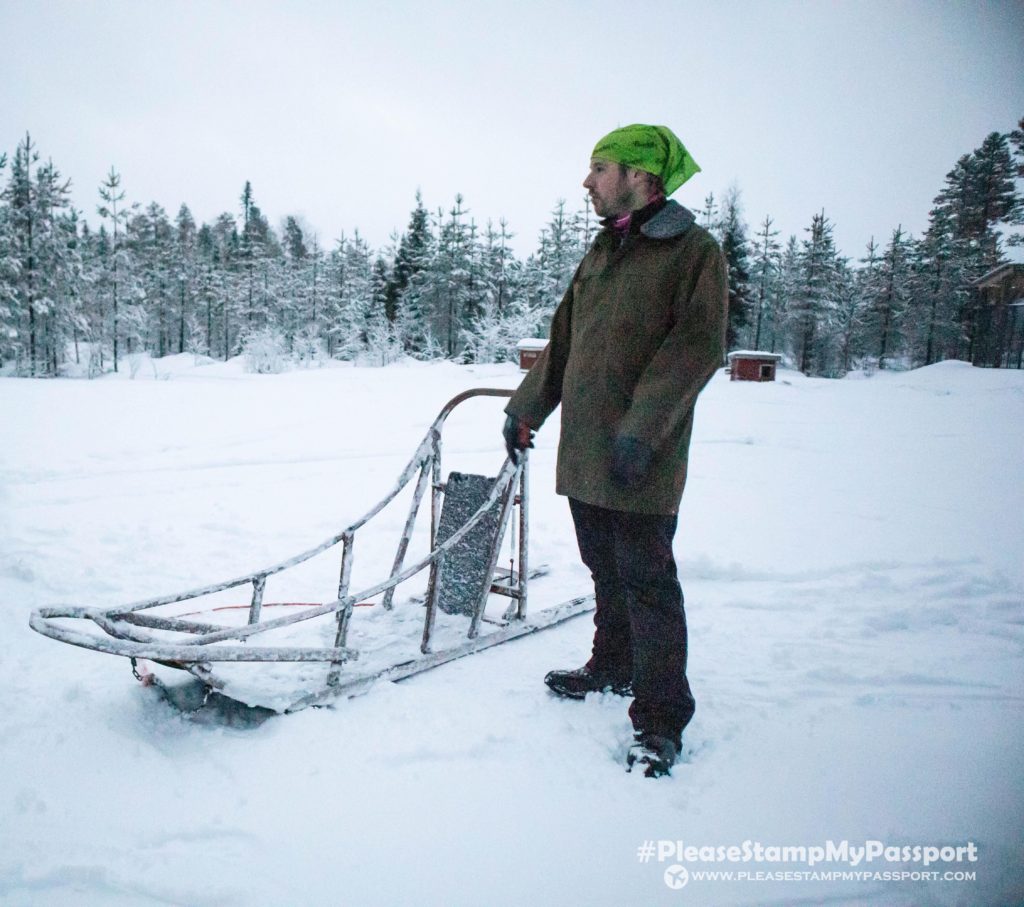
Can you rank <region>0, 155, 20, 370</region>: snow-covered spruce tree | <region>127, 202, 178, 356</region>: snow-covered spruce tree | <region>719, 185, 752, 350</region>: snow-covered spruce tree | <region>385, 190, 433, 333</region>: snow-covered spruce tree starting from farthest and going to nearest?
<region>127, 202, 178, 356</region>: snow-covered spruce tree < <region>385, 190, 433, 333</region>: snow-covered spruce tree < <region>719, 185, 752, 350</region>: snow-covered spruce tree < <region>0, 155, 20, 370</region>: snow-covered spruce tree

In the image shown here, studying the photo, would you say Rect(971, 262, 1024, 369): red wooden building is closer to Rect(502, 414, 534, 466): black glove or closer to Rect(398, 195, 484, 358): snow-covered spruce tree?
Rect(398, 195, 484, 358): snow-covered spruce tree

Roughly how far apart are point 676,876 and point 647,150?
2.09 m

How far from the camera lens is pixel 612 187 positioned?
2107 millimetres

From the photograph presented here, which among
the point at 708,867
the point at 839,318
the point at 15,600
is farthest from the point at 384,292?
the point at 708,867

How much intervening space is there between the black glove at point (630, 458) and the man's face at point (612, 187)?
2.55 feet

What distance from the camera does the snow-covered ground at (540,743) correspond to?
1644 mm

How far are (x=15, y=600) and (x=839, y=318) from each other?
132ft

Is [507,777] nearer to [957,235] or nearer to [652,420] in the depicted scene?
[652,420]

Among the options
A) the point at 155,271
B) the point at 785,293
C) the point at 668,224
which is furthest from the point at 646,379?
the point at 155,271

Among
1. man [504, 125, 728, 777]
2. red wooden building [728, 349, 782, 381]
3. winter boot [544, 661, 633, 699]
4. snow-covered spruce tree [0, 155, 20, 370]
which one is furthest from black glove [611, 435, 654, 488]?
snow-covered spruce tree [0, 155, 20, 370]

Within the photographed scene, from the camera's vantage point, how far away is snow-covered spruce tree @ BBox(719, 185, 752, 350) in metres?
29.6

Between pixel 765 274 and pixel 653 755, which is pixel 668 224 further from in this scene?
pixel 765 274

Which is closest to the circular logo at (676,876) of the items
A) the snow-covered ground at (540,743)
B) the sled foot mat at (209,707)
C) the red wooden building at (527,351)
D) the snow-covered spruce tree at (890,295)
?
the snow-covered ground at (540,743)

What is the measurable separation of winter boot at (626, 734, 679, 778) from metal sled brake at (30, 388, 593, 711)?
3.13ft
